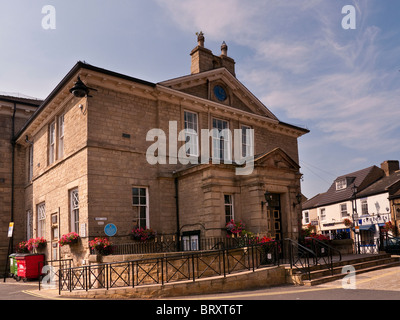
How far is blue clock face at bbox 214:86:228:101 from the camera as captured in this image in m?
20.4

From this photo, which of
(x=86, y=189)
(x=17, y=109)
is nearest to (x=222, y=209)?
(x=86, y=189)

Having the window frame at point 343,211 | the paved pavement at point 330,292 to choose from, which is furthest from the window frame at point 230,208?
the window frame at point 343,211

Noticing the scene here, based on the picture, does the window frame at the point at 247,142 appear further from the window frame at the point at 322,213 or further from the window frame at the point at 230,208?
the window frame at the point at 322,213

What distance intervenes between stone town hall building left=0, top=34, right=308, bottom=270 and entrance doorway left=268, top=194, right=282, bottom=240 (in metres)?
0.04

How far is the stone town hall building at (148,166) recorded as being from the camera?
50.3 feet

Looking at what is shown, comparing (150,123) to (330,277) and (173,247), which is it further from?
(330,277)

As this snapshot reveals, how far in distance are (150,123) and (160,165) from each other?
6.45 feet

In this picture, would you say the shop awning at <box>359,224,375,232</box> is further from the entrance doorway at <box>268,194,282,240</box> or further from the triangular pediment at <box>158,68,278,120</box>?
the entrance doorway at <box>268,194,282,240</box>

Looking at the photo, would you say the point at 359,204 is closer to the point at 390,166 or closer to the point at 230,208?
the point at 390,166

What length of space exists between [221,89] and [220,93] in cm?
29

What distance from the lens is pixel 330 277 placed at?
11.9 meters

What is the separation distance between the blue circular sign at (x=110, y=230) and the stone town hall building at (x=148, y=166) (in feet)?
0.59

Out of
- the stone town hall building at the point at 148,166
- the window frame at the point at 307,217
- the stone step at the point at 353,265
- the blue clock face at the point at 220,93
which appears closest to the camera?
the stone step at the point at 353,265

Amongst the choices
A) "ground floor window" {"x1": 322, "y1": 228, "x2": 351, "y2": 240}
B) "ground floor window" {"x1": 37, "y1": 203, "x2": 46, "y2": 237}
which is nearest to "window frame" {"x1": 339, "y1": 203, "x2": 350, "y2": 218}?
"ground floor window" {"x1": 322, "y1": 228, "x2": 351, "y2": 240}
